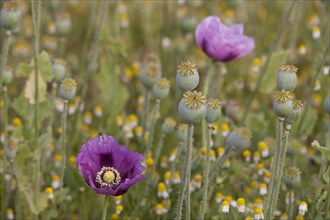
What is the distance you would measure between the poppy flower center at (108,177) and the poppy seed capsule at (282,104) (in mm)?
377

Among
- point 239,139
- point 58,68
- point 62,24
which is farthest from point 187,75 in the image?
point 62,24

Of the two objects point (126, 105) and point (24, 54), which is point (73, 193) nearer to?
point (126, 105)

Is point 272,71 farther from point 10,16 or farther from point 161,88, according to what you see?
point 10,16

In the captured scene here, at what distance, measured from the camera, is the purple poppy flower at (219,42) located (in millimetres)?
2006

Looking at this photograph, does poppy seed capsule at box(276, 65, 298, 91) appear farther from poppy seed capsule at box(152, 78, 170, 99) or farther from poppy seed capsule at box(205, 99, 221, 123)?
poppy seed capsule at box(152, 78, 170, 99)

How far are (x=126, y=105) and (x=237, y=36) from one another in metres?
0.89

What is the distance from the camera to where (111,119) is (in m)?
2.40

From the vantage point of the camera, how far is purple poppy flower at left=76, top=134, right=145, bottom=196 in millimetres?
1514

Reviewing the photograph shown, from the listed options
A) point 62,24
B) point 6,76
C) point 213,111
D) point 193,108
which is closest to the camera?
point 193,108

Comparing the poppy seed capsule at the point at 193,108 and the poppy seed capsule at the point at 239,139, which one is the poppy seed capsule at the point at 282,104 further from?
the poppy seed capsule at the point at 239,139

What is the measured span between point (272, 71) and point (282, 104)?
3.74 feet

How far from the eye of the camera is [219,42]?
2.00 metres

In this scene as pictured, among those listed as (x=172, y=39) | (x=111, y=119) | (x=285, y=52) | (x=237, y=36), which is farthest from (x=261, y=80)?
(x=172, y=39)

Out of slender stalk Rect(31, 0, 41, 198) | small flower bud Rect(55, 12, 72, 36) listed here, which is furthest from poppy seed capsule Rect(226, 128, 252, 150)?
small flower bud Rect(55, 12, 72, 36)
